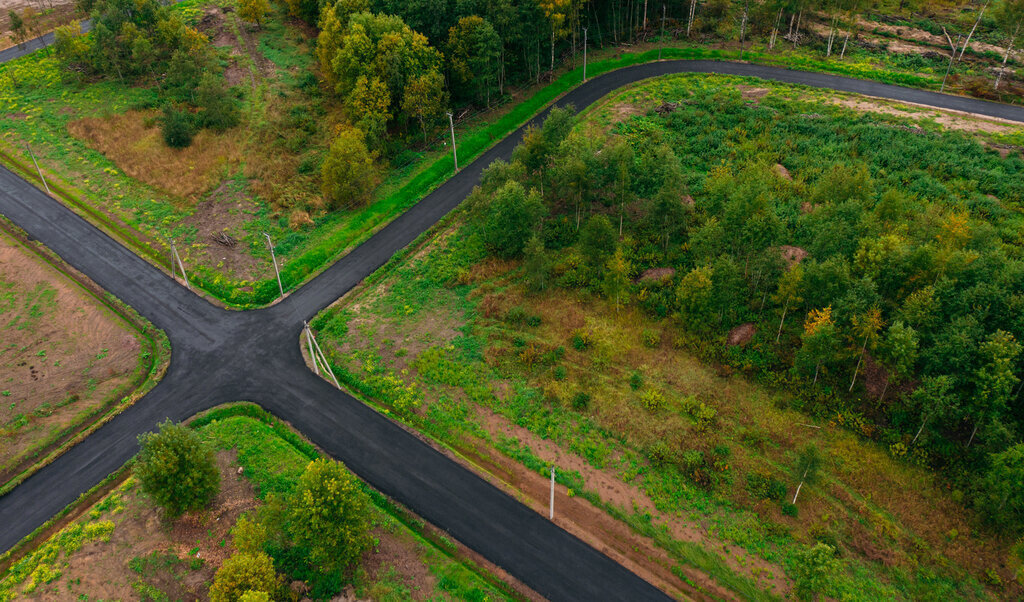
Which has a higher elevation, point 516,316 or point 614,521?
point 516,316

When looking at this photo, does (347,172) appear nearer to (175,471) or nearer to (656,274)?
(656,274)

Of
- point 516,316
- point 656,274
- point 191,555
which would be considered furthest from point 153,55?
point 656,274

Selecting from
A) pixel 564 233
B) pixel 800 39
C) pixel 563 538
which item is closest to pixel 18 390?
pixel 563 538

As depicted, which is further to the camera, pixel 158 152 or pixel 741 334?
pixel 158 152

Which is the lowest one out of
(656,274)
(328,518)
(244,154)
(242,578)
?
(242,578)

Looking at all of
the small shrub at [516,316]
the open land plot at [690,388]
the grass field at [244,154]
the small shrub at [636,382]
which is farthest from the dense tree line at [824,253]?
the grass field at [244,154]

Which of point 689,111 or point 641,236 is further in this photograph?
point 689,111

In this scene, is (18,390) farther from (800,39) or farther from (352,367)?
(800,39)
